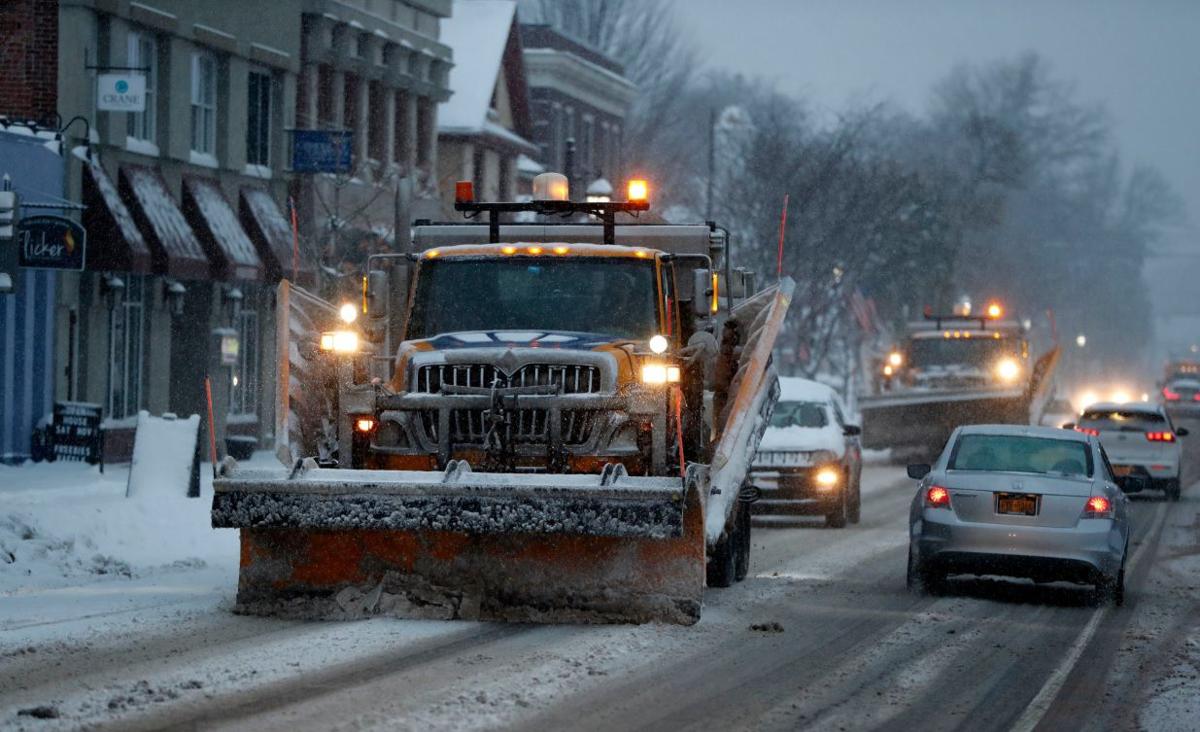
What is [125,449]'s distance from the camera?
3253 cm

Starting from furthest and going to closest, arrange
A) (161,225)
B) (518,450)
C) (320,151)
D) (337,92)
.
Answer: (337,92) < (320,151) < (161,225) < (518,450)

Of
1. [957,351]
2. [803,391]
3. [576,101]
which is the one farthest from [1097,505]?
[576,101]

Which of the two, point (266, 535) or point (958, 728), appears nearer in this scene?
point (958, 728)

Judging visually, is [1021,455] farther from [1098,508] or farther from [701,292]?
[701,292]

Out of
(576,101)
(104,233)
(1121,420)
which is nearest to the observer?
(104,233)

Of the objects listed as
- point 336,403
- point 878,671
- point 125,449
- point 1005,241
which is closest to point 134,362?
point 125,449

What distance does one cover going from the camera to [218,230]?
3441cm

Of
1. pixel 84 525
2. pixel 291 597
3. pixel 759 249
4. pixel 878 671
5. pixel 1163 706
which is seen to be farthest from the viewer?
pixel 759 249

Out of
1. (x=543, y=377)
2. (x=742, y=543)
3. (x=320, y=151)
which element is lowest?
(x=742, y=543)

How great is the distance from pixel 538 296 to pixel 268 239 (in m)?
21.7

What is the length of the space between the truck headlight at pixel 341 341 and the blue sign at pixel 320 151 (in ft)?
69.6

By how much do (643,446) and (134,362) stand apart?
2096cm

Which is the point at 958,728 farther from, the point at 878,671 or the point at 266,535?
the point at 266,535

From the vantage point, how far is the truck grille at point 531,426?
1395 cm
